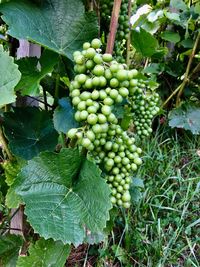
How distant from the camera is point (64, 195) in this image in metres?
0.63

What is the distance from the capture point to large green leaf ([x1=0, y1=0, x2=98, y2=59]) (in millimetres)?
592

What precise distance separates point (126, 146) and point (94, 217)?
0.47 ft

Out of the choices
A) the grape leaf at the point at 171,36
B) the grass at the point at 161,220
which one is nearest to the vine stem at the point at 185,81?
the grape leaf at the point at 171,36

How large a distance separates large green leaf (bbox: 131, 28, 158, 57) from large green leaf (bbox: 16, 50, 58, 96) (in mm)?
321

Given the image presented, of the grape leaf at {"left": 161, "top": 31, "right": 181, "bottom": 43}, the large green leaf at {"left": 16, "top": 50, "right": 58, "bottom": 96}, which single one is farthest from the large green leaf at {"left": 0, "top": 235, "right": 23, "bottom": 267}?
the grape leaf at {"left": 161, "top": 31, "right": 181, "bottom": 43}

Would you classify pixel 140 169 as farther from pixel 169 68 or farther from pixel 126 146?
pixel 126 146

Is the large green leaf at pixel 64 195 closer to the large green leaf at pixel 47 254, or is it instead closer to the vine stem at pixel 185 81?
the large green leaf at pixel 47 254

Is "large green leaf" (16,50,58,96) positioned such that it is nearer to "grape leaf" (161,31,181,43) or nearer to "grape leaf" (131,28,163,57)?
"grape leaf" (131,28,163,57)

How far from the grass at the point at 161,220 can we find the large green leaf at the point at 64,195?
82 centimetres

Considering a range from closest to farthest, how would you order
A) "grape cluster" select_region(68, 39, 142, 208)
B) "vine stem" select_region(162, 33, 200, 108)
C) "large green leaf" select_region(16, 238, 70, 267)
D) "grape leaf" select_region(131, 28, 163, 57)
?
"grape cluster" select_region(68, 39, 142, 208) → "large green leaf" select_region(16, 238, 70, 267) → "grape leaf" select_region(131, 28, 163, 57) → "vine stem" select_region(162, 33, 200, 108)

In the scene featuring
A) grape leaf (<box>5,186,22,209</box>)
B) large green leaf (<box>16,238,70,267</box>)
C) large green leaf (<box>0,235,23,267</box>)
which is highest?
grape leaf (<box>5,186,22,209</box>)

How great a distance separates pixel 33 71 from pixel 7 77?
9 centimetres

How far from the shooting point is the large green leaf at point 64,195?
58 cm

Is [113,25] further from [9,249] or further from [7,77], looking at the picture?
[9,249]
